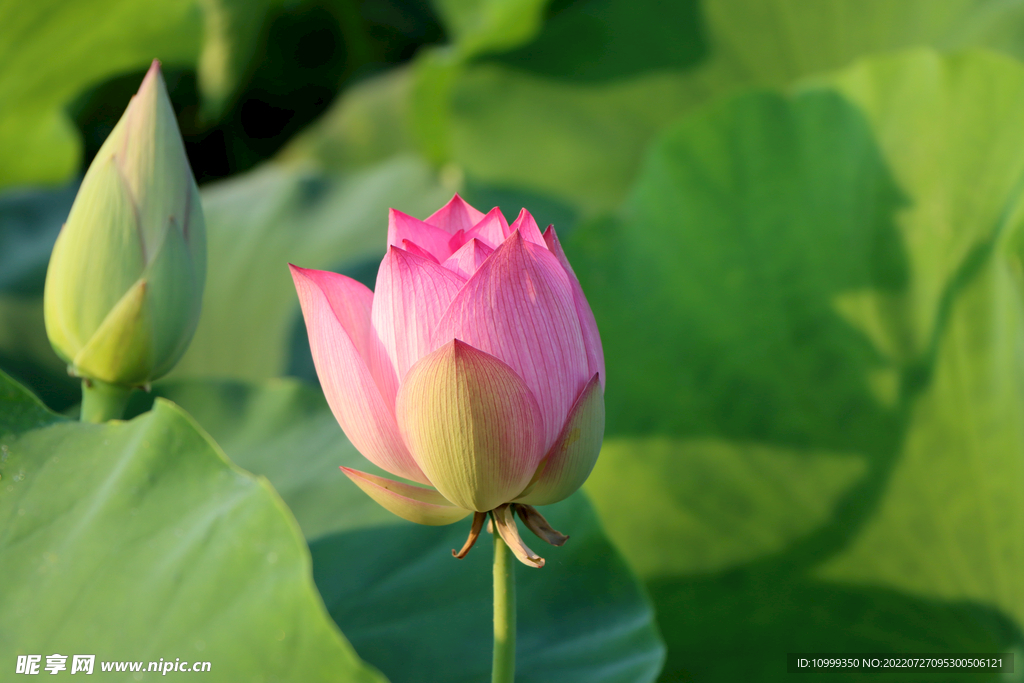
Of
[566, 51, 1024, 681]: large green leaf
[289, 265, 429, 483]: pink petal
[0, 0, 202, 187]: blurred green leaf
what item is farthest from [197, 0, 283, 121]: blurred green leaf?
[289, 265, 429, 483]: pink petal

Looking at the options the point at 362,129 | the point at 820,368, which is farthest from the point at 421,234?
the point at 362,129

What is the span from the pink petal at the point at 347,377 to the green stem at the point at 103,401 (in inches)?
5.6

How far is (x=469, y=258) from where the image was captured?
25cm

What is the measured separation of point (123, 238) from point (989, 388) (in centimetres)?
51

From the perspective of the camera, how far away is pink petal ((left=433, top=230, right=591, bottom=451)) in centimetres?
23

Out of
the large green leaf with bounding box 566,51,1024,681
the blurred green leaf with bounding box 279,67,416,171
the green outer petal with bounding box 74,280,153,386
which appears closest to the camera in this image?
the green outer petal with bounding box 74,280,153,386

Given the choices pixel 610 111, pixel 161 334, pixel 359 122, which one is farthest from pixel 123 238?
pixel 359 122

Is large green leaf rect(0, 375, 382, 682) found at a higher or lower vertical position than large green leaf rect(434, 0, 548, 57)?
lower

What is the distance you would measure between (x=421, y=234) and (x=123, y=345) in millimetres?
141

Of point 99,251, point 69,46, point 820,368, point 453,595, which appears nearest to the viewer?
point 99,251

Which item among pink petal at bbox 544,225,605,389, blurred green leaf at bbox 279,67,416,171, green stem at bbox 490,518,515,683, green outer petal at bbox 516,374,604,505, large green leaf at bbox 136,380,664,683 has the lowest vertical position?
large green leaf at bbox 136,380,664,683

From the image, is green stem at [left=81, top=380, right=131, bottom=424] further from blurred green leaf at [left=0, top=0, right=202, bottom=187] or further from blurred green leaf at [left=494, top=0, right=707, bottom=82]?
blurred green leaf at [left=494, top=0, right=707, bottom=82]

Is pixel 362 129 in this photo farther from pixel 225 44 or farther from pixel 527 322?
pixel 527 322

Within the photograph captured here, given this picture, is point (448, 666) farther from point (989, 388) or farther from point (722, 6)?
point (722, 6)
